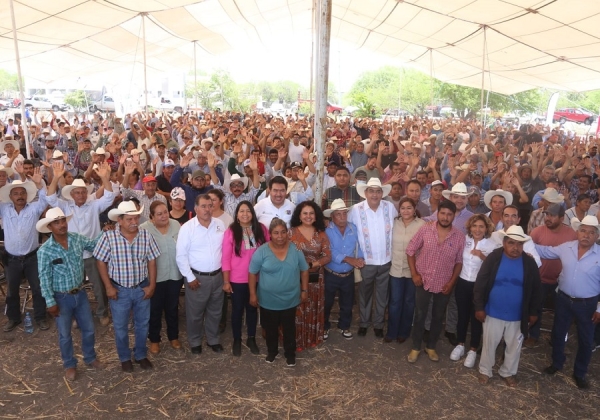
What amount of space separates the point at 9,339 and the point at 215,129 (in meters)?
9.02

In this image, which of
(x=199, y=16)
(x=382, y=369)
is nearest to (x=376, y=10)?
(x=199, y=16)

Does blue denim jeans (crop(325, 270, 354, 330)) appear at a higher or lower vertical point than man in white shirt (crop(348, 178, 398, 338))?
lower

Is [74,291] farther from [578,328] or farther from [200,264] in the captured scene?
[578,328]

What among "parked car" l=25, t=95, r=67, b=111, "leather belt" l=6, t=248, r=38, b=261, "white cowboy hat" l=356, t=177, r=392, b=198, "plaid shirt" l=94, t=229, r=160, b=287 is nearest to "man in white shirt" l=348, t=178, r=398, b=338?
"white cowboy hat" l=356, t=177, r=392, b=198

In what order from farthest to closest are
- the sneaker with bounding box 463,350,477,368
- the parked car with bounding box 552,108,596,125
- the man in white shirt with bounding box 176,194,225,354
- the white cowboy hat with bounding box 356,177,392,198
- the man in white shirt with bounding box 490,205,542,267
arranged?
1. the parked car with bounding box 552,108,596,125
2. the white cowboy hat with bounding box 356,177,392,198
3. the sneaker with bounding box 463,350,477,368
4. the man in white shirt with bounding box 176,194,225,354
5. the man in white shirt with bounding box 490,205,542,267

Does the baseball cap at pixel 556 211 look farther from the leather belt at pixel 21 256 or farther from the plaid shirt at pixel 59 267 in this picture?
the leather belt at pixel 21 256

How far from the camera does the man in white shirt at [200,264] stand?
14.8 feet

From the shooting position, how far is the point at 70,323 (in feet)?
14.1

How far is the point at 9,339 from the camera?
16.6 ft

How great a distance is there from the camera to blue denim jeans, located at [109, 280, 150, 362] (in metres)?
4.29

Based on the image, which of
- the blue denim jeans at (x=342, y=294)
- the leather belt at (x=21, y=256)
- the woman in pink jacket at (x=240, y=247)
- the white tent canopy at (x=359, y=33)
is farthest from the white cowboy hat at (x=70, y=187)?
the white tent canopy at (x=359, y=33)

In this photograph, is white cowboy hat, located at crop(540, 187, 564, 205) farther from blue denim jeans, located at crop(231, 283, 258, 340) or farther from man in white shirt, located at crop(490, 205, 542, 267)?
blue denim jeans, located at crop(231, 283, 258, 340)

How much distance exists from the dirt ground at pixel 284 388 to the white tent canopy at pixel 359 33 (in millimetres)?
A: 6194

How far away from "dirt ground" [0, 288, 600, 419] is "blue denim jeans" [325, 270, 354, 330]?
1.06 ft
